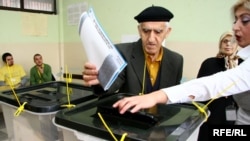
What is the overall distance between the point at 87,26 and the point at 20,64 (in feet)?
11.9

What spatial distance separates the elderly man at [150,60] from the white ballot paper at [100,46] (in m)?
0.46

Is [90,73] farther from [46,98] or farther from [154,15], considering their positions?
[154,15]

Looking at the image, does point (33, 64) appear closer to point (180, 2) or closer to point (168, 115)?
point (180, 2)

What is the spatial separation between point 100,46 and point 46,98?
33 centimetres

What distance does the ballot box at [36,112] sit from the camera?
0.67 m

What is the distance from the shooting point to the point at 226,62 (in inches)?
67.7

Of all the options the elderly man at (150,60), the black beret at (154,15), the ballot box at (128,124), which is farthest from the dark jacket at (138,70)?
the ballot box at (128,124)

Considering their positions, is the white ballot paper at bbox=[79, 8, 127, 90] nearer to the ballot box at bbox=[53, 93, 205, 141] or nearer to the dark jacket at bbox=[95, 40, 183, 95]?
the ballot box at bbox=[53, 93, 205, 141]

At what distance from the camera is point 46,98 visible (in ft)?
2.47

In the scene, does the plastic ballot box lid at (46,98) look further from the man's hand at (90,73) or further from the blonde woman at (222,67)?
the blonde woman at (222,67)

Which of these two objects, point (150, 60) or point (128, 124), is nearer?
point (128, 124)

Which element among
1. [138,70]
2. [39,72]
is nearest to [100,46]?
[138,70]

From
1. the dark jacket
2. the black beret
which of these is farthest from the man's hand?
the black beret

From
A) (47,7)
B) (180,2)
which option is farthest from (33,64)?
(180,2)
